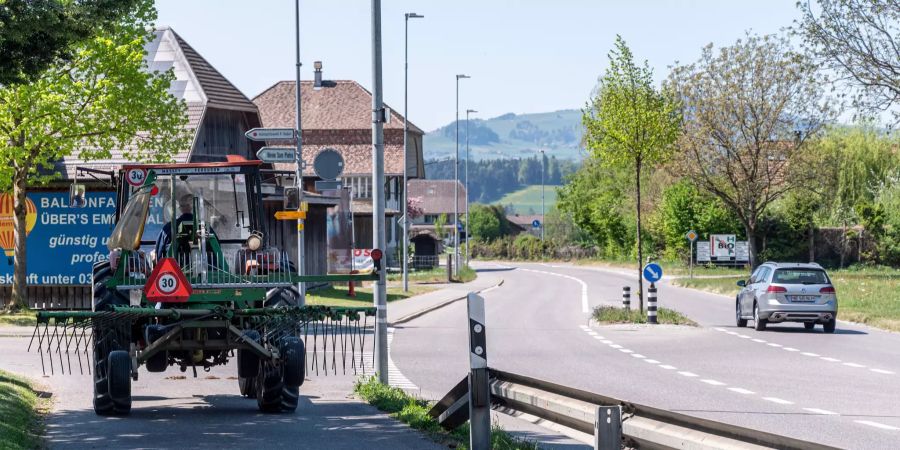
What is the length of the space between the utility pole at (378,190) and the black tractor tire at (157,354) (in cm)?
341

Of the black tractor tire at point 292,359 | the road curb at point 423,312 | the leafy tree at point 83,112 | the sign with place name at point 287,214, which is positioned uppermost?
the leafy tree at point 83,112

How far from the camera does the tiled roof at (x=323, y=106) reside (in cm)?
8112

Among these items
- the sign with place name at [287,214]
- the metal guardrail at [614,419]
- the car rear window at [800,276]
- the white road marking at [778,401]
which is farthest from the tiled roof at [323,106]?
the metal guardrail at [614,419]

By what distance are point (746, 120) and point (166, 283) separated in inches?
1921

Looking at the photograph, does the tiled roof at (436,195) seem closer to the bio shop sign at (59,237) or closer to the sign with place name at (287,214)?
the bio shop sign at (59,237)

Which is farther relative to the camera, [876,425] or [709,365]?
[709,365]

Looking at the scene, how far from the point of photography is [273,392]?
13484mm

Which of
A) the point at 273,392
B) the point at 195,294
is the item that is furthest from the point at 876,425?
the point at 195,294

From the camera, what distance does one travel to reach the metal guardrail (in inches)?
277

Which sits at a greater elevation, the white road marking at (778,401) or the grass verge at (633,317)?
the white road marking at (778,401)

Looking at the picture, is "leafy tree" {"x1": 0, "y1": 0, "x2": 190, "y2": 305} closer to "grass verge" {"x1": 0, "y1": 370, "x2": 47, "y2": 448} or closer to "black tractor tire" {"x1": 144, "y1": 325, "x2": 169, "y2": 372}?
"grass verge" {"x1": 0, "y1": 370, "x2": 47, "y2": 448}

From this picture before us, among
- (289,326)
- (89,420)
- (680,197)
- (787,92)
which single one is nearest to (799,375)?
(289,326)

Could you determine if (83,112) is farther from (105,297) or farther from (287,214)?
(105,297)

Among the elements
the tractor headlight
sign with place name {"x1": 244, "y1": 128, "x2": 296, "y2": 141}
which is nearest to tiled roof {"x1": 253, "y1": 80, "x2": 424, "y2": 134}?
sign with place name {"x1": 244, "y1": 128, "x2": 296, "y2": 141}
